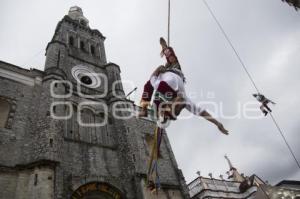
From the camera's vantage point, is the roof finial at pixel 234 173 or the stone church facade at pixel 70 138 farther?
the roof finial at pixel 234 173

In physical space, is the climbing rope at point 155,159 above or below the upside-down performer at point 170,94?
below

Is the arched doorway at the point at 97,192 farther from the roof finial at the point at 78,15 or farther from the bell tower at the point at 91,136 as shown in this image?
the roof finial at the point at 78,15

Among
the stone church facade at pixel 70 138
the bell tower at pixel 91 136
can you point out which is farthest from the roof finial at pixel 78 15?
the stone church facade at pixel 70 138

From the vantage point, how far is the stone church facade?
1105cm

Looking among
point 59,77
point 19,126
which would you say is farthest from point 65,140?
point 59,77

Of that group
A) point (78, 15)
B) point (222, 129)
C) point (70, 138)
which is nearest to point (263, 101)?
point (222, 129)

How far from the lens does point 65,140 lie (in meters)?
13.6

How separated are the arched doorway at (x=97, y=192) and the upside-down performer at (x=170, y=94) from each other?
7915 millimetres

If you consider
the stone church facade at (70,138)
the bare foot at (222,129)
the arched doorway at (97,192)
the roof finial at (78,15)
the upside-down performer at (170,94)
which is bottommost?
the bare foot at (222,129)

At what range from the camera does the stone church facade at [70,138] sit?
11055mm

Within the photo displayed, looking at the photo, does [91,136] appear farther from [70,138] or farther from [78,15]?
[78,15]

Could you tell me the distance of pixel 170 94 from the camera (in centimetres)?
501

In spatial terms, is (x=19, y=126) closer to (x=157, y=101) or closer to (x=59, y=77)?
(x=59, y=77)

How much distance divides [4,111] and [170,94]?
11.2m
